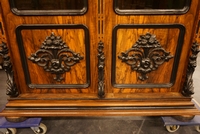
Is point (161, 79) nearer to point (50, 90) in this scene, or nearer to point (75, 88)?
point (75, 88)

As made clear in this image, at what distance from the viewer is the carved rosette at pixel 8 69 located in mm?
1116

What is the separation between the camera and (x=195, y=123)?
125 cm

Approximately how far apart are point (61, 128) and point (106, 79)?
53cm

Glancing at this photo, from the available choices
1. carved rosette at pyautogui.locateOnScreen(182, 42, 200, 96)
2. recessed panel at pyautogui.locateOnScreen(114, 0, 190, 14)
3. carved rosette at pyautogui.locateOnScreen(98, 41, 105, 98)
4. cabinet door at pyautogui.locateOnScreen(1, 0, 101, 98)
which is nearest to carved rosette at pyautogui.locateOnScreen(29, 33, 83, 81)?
cabinet door at pyautogui.locateOnScreen(1, 0, 101, 98)

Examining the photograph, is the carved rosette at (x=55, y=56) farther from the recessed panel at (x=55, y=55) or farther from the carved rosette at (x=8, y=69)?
the carved rosette at (x=8, y=69)

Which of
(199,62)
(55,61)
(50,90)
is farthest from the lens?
(199,62)

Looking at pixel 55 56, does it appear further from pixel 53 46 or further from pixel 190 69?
pixel 190 69

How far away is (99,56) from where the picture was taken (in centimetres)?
115

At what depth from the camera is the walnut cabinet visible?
107 centimetres

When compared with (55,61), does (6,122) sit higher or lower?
lower

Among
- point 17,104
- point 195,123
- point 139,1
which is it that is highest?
point 139,1

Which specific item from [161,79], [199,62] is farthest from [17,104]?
[199,62]

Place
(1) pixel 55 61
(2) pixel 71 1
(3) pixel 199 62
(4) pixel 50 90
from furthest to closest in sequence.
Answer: (3) pixel 199 62, (4) pixel 50 90, (1) pixel 55 61, (2) pixel 71 1

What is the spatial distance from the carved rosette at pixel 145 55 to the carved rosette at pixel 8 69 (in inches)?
29.0
